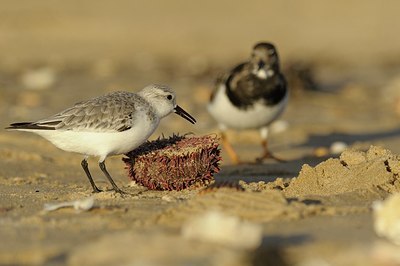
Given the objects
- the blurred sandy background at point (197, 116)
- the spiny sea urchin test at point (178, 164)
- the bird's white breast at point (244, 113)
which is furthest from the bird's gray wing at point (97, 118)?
the bird's white breast at point (244, 113)

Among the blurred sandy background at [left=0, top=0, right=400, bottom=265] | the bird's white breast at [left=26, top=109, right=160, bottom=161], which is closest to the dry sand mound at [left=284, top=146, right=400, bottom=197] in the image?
the blurred sandy background at [left=0, top=0, right=400, bottom=265]

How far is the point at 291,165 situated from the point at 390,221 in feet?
12.7

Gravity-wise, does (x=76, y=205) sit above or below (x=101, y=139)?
below

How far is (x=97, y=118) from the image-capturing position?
228 inches

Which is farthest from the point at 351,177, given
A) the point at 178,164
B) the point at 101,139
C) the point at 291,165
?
the point at 291,165

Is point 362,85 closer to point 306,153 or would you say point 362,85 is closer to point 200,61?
point 200,61

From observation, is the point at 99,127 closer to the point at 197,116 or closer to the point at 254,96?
the point at 254,96

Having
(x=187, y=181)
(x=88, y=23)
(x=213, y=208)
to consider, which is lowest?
(x=213, y=208)

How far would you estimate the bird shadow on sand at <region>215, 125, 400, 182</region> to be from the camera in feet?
23.0

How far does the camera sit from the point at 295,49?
19031 millimetres

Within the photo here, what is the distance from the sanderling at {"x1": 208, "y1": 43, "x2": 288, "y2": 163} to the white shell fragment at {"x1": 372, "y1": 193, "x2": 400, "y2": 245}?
14.0ft

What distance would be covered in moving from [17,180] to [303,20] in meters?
18.2

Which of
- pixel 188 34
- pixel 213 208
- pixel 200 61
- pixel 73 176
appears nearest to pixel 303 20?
pixel 188 34

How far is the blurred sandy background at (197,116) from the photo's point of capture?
3.81 m
